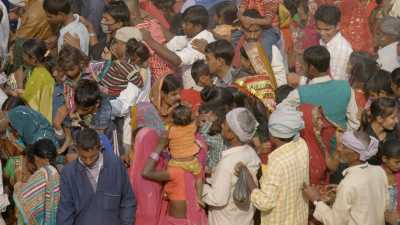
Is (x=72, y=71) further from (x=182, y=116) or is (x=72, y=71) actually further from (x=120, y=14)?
(x=120, y=14)

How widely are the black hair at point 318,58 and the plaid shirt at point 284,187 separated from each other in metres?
1.10

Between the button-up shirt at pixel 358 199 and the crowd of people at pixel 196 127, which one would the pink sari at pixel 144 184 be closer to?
the crowd of people at pixel 196 127

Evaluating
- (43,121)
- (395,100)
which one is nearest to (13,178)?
(43,121)

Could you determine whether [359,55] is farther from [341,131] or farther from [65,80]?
[65,80]

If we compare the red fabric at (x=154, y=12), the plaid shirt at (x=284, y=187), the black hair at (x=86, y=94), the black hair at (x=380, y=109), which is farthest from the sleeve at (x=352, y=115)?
the red fabric at (x=154, y=12)

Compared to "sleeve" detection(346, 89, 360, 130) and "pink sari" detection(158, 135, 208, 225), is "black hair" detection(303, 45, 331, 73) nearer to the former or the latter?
"sleeve" detection(346, 89, 360, 130)

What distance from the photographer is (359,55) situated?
891cm

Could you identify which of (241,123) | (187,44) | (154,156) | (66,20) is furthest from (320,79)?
(66,20)

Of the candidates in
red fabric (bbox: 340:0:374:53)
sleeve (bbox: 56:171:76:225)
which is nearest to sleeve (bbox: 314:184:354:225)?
sleeve (bbox: 56:171:76:225)

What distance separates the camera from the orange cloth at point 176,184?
708 cm

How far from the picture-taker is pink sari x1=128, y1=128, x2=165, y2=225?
709 cm

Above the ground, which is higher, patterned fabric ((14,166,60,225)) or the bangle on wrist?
the bangle on wrist

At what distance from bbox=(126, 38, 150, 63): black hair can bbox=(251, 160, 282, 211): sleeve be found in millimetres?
2184

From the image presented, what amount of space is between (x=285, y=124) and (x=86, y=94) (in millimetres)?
1730
